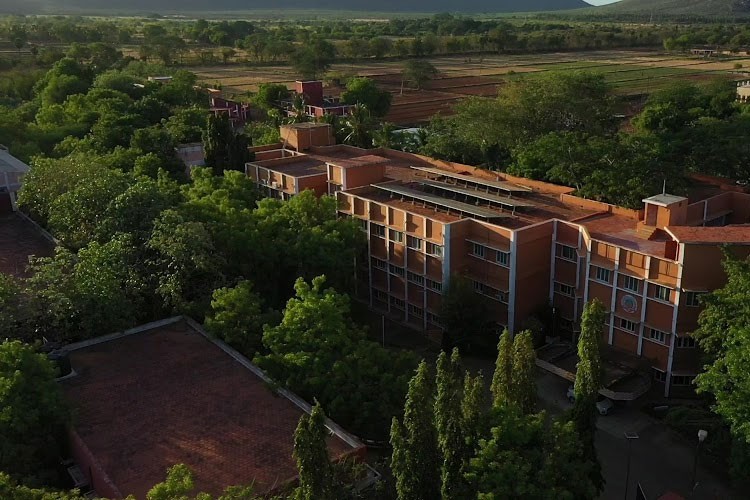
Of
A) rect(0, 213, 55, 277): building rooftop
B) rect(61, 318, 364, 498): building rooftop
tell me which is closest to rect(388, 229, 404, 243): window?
rect(61, 318, 364, 498): building rooftop

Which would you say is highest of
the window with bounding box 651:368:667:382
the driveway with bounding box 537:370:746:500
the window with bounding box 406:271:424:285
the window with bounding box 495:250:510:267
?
the window with bounding box 495:250:510:267

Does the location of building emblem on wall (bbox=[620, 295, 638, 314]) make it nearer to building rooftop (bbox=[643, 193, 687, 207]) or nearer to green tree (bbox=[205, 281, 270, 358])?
building rooftop (bbox=[643, 193, 687, 207])

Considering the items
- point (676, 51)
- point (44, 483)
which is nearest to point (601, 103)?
point (44, 483)

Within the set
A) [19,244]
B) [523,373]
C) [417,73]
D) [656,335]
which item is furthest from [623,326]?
[417,73]

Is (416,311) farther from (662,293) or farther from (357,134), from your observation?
(357,134)

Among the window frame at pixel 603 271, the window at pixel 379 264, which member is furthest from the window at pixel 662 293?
the window at pixel 379 264

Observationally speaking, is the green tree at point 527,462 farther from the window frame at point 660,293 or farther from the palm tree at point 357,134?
the palm tree at point 357,134
